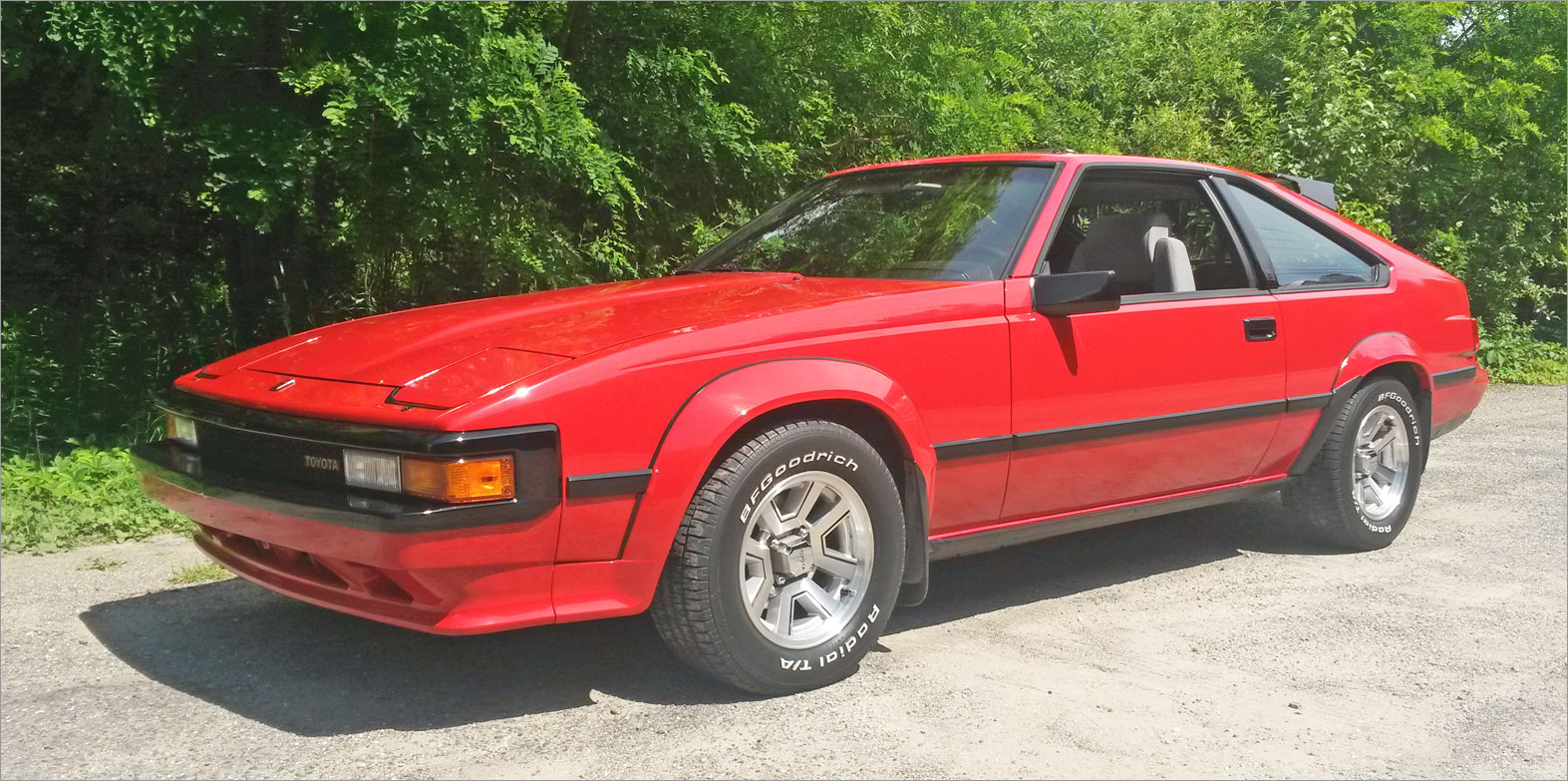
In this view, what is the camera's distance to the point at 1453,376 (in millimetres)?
5742

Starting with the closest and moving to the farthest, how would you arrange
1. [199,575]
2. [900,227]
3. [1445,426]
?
[900,227] < [199,575] < [1445,426]

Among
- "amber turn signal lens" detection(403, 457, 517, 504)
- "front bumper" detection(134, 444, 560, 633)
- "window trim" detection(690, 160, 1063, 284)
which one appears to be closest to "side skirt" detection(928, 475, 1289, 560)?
"window trim" detection(690, 160, 1063, 284)

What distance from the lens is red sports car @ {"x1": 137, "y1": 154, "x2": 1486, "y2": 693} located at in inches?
125

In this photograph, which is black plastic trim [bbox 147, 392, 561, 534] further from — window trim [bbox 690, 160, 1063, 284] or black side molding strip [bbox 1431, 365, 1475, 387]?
black side molding strip [bbox 1431, 365, 1475, 387]

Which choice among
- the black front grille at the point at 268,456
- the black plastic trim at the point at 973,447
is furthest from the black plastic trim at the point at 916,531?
the black front grille at the point at 268,456

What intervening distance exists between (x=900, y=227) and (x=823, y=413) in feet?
3.47

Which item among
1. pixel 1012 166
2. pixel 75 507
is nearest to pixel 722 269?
pixel 1012 166

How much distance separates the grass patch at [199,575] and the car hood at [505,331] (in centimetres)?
114

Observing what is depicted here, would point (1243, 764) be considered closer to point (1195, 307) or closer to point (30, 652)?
point (1195, 307)

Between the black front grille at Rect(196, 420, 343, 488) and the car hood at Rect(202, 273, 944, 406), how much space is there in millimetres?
229

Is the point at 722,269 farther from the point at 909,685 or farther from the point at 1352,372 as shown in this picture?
the point at 1352,372

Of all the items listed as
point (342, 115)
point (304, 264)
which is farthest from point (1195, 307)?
point (304, 264)

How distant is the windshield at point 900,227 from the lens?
4301 mm

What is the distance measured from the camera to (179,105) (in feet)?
21.0
